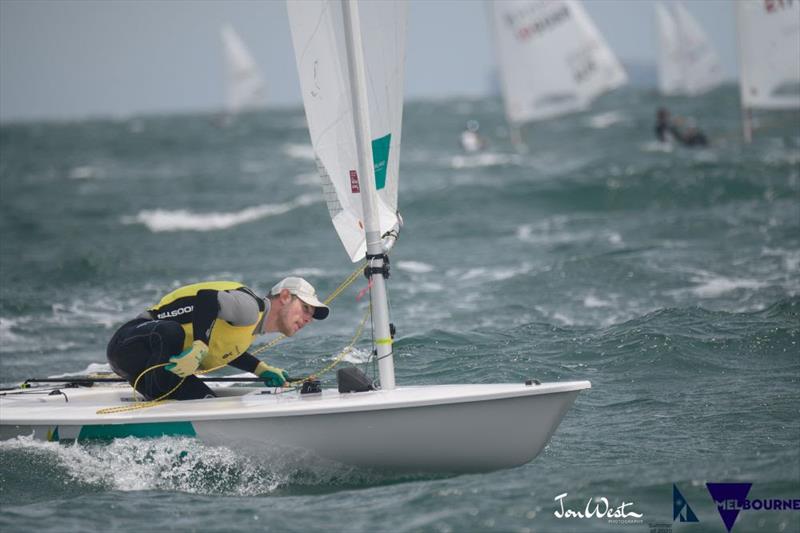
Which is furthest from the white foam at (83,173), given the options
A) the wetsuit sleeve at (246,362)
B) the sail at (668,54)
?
the wetsuit sleeve at (246,362)

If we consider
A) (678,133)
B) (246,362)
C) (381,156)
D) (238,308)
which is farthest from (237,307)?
(678,133)

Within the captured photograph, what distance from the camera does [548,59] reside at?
19.0 m

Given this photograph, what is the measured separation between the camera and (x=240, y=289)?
5.55 meters

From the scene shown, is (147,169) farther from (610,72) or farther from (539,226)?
(539,226)

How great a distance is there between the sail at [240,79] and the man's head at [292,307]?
157 feet

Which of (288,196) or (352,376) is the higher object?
(288,196)

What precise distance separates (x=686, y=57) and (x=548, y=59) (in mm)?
22976

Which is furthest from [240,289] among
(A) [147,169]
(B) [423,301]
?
(A) [147,169]

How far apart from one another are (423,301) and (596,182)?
9067 mm

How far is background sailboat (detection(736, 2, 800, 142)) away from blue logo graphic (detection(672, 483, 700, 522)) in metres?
9.76

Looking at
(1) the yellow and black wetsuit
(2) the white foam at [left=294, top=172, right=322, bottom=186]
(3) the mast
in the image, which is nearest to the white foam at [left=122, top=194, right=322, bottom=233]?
(2) the white foam at [left=294, top=172, right=322, bottom=186]

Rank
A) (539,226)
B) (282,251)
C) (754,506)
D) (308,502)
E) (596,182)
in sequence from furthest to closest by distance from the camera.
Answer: (596,182)
(539,226)
(282,251)
(308,502)
(754,506)

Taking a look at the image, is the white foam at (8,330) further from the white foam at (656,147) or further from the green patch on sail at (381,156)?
the white foam at (656,147)

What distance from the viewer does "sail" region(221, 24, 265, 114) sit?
52438mm
